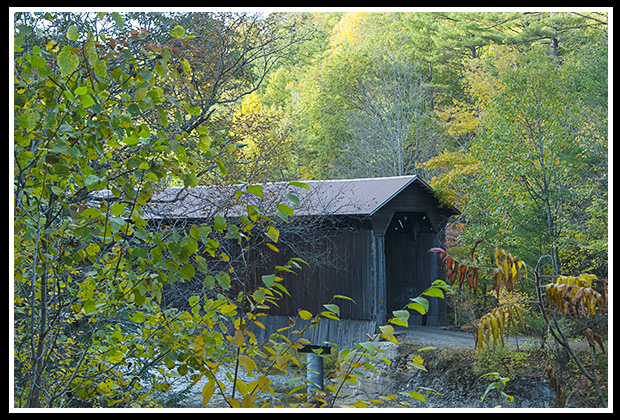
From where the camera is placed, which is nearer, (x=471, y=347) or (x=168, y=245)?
(x=168, y=245)

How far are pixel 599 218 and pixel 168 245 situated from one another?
8070 mm

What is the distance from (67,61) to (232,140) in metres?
2.98

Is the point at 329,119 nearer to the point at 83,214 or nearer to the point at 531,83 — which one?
the point at 531,83

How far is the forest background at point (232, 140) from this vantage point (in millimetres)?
1888

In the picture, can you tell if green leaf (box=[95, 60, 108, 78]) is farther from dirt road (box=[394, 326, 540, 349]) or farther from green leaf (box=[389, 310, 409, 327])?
dirt road (box=[394, 326, 540, 349])

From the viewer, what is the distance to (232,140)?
471cm

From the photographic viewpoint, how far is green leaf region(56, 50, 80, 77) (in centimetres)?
171

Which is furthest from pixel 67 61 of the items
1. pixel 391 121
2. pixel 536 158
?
pixel 391 121

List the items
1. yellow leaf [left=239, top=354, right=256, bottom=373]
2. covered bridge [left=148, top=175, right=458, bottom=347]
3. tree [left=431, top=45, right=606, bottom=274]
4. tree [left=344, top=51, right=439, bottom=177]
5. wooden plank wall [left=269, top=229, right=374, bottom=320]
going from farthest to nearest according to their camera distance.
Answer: tree [left=344, top=51, right=439, bottom=177], tree [left=431, top=45, right=606, bottom=274], wooden plank wall [left=269, top=229, right=374, bottom=320], covered bridge [left=148, top=175, right=458, bottom=347], yellow leaf [left=239, top=354, right=256, bottom=373]

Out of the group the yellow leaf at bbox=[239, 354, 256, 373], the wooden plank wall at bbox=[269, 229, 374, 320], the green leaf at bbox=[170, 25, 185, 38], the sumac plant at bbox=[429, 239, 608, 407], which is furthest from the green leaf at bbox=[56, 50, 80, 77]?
the wooden plank wall at bbox=[269, 229, 374, 320]

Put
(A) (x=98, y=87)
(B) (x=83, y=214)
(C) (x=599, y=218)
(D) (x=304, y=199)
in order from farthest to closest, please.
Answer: (C) (x=599, y=218), (D) (x=304, y=199), (A) (x=98, y=87), (B) (x=83, y=214)

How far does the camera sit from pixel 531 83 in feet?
29.3

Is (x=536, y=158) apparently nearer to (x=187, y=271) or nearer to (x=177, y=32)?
(x=177, y=32)
